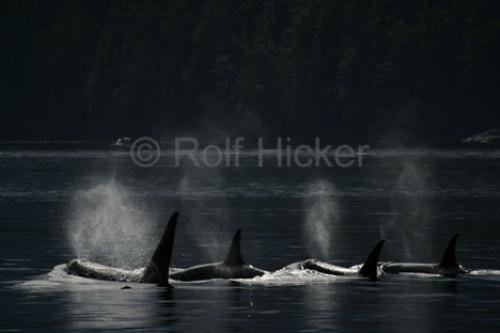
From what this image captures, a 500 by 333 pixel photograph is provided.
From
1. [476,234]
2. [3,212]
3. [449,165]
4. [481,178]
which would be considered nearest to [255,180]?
[481,178]

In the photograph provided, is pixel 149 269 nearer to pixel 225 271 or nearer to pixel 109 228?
pixel 225 271

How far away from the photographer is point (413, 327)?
126 ft

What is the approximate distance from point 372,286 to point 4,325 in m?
12.6

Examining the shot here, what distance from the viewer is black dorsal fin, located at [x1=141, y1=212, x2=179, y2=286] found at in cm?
4438

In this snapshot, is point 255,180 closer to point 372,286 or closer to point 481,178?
point 481,178

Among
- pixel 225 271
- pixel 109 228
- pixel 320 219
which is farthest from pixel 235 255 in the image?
pixel 109 228

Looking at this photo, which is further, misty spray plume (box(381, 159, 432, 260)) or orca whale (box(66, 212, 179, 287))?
misty spray plume (box(381, 159, 432, 260))

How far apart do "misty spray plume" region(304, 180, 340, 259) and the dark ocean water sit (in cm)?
13

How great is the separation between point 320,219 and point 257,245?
51.5ft

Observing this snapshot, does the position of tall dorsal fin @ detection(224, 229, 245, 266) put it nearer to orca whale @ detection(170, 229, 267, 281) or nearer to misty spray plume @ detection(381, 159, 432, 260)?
orca whale @ detection(170, 229, 267, 281)

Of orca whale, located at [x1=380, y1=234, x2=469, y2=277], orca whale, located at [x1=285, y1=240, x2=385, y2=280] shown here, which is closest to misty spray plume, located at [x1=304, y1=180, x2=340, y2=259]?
orca whale, located at [x1=380, y1=234, x2=469, y2=277]

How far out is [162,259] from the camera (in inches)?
1796

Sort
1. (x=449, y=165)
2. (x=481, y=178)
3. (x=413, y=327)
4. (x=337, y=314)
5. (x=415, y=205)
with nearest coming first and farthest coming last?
(x=413, y=327), (x=337, y=314), (x=415, y=205), (x=481, y=178), (x=449, y=165)

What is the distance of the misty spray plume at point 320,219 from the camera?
64.1 metres
